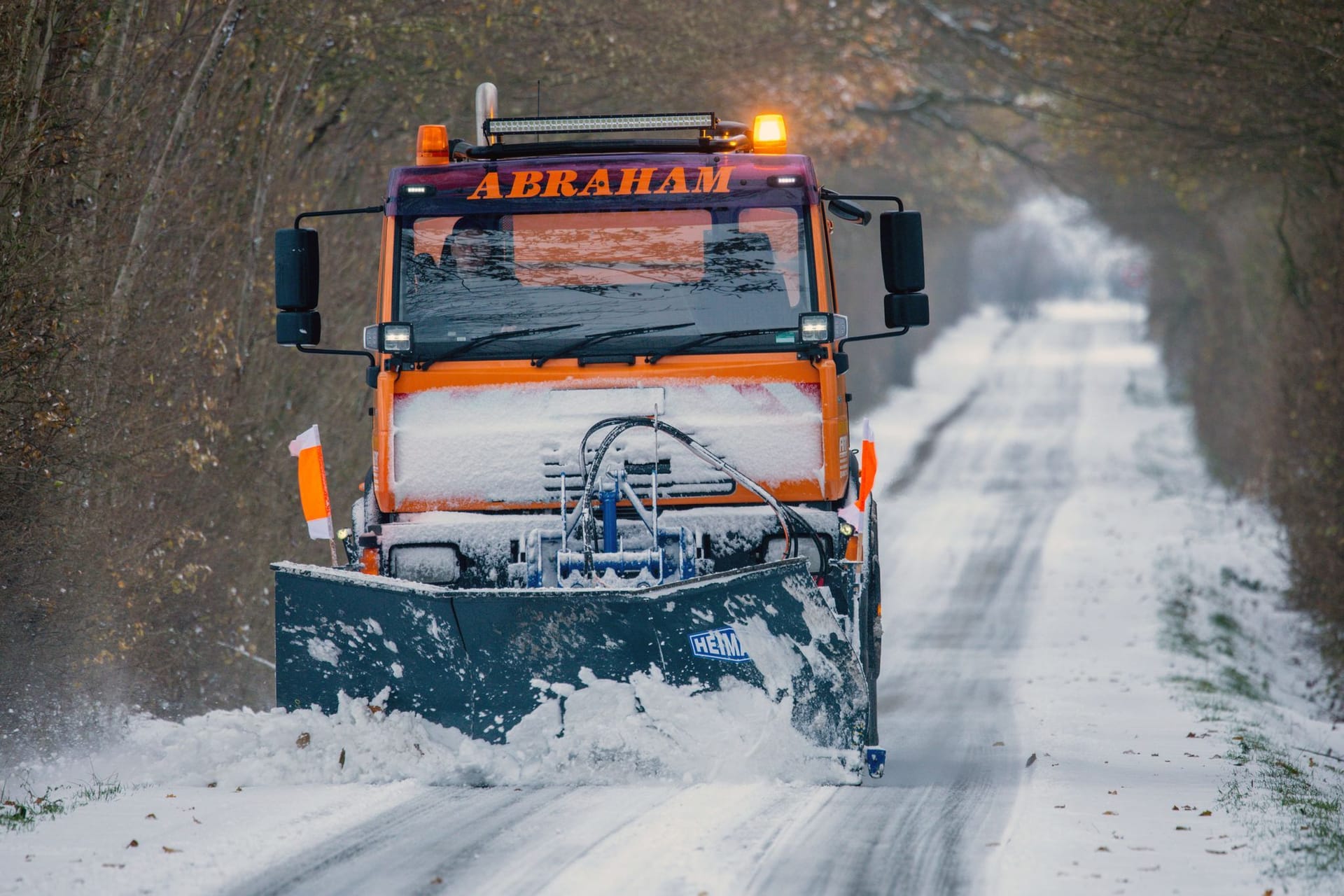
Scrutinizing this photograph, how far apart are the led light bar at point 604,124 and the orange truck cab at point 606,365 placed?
1.82ft

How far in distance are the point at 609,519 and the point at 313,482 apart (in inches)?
68.5

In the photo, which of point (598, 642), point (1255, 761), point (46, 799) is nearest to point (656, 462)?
point (598, 642)

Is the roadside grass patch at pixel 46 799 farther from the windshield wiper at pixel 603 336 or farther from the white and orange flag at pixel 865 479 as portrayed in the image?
the white and orange flag at pixel 865 479

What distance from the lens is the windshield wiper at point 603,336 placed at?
7.80 metres

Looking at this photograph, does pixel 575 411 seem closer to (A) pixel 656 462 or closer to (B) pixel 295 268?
(A) pixel 656 462

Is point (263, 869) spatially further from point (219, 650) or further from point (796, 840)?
point (219, 650)

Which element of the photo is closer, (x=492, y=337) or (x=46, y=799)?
(x=46, y=799)

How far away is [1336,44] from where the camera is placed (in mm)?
12531

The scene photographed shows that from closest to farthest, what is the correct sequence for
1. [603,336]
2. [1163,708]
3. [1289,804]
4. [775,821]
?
1. [775,821]
2. [1289,804]
3. [603,336]
4. [1163,708]

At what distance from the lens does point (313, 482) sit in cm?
841

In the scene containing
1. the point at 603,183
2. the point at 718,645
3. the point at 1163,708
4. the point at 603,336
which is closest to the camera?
the point at 718,645

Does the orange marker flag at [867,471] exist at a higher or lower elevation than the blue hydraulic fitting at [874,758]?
higher

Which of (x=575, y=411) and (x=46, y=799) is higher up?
(x=575, y=411)

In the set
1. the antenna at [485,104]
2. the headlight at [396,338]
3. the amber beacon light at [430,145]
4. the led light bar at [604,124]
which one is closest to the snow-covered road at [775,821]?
the headlight at [396,338]
